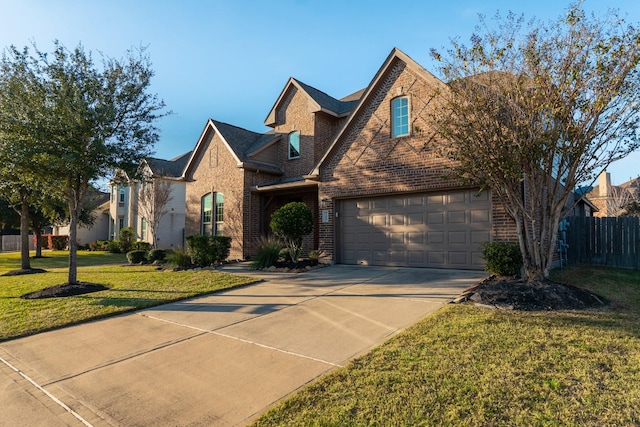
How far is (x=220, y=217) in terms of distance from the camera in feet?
58.6

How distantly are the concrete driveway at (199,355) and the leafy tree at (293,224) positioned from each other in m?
3.94

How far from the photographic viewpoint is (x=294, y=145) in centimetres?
1756

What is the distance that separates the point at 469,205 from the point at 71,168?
33.6 feet

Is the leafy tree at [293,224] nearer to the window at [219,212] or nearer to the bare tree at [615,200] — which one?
the window at [219,212]

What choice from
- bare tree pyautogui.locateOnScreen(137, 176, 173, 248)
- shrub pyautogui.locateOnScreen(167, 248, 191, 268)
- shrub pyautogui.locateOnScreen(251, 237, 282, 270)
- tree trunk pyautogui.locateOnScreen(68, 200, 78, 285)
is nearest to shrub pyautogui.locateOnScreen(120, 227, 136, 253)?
bare tree pyautogui.locateOnScreen(137, 176, 173, 248)

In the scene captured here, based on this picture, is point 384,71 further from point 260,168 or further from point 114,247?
point 114,247

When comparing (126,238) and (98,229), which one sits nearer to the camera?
(126,238)

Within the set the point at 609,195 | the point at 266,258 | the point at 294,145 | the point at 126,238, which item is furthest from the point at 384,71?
the point at 609,195

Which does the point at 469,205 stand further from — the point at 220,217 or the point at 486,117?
the point at 220,217

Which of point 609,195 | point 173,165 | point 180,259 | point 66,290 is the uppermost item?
point 173,165

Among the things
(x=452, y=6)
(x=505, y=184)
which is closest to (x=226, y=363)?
(x=505, y=184)

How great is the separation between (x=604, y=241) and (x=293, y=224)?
1091 cm

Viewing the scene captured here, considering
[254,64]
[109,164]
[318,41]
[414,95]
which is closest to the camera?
[109,164]

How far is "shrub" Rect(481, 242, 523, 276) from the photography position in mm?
8336
